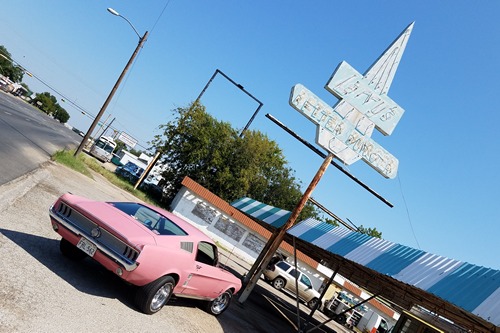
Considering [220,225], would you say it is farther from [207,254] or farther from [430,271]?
[430,271]

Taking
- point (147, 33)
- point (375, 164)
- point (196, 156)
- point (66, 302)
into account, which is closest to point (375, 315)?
point (196, 156)

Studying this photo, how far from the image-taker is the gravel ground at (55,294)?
493 cm

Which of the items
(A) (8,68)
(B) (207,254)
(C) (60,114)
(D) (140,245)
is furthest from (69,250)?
(C) (60,114)

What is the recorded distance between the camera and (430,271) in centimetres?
796

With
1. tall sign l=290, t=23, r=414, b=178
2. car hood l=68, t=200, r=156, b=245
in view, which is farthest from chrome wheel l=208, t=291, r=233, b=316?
tall sign l=290, t=23, r=414, b=178

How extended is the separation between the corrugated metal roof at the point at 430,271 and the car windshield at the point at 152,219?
13.7ft

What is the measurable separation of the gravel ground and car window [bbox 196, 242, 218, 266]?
41.2 inches

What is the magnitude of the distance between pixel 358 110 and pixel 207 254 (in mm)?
7277

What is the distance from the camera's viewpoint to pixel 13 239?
6.86 meters

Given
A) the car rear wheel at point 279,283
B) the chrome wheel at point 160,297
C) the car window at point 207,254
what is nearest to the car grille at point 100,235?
the chrome wheel at point 160,297

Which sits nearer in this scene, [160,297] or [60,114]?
[160,297]

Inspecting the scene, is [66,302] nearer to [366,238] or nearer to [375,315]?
[366,238]

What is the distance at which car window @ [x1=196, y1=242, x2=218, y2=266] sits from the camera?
7645 millimetres

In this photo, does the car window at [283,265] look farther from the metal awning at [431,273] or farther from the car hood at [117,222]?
the car hood at [117,222]
